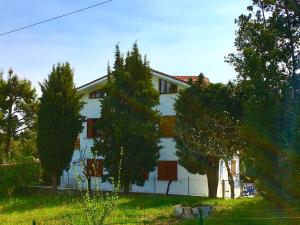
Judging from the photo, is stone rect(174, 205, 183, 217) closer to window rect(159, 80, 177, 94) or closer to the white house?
the white house

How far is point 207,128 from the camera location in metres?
23.6

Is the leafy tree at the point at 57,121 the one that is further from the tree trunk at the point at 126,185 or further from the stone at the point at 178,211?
the stone at the point at 178,211

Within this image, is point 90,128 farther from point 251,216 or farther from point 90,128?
point 251,216

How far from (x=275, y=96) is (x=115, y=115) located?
11346 mm

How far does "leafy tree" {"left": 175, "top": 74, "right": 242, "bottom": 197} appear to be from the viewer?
23.0 m

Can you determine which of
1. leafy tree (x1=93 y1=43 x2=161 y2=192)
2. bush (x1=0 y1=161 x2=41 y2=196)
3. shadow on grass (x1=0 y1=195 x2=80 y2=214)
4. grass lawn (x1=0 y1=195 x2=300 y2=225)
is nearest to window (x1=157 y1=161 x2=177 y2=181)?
leafy tree (x1=93 y1=43 x2=161 y2=192)

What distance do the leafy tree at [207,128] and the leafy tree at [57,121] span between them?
6905mm

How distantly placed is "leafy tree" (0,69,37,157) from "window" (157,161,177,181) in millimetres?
13031

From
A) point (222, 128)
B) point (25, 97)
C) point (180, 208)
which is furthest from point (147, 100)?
point (25, 97)

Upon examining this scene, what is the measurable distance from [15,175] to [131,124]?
28.2ft

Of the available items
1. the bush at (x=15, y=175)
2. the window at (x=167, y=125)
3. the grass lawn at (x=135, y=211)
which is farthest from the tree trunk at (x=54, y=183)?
the window at (x=167, y=125)

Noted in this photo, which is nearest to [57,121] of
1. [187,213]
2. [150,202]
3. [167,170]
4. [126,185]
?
[126,185]

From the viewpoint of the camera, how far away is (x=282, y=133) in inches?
636

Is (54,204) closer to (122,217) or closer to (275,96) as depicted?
(122,217)
